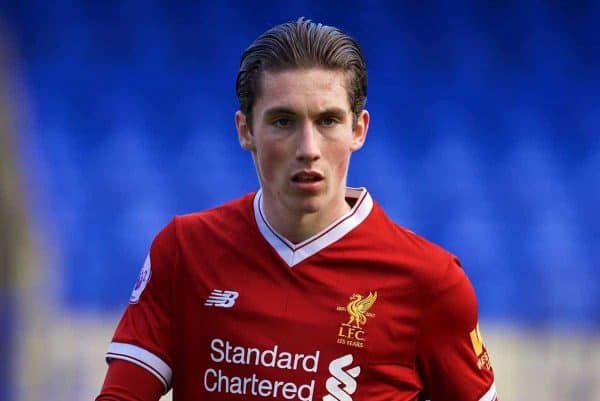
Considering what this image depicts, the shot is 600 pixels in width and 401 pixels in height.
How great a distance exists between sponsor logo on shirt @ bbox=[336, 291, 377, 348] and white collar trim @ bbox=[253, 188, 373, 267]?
15 centimetres

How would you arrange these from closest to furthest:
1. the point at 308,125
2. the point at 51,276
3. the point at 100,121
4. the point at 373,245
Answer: the point at 308,125
the point at 373,245
the point at 51,276
the point at 100,121

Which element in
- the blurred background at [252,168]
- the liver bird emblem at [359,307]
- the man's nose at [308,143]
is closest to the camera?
the man's nose at [308,143]

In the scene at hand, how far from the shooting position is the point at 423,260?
2.54 metres

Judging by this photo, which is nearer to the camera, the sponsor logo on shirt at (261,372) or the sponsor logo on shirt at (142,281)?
the sponsor logo on shirt at (261,372)

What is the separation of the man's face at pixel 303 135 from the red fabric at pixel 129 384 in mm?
472

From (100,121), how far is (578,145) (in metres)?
2.40

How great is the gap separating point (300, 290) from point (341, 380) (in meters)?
0.22

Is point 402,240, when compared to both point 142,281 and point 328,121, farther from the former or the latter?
point 142,281

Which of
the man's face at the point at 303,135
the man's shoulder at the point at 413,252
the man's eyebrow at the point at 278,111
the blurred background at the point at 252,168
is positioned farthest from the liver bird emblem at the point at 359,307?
the blurred background at the point at 252,168

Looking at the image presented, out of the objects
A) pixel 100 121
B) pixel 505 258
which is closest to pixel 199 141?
pixel 100 121

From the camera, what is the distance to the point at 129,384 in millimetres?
2418

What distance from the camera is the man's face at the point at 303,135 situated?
2.41m

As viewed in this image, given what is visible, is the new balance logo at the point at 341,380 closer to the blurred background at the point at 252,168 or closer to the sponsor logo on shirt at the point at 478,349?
the sponsor logo on shirt at the point at 478,349

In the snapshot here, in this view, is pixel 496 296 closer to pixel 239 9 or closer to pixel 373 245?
pixel 239 9
